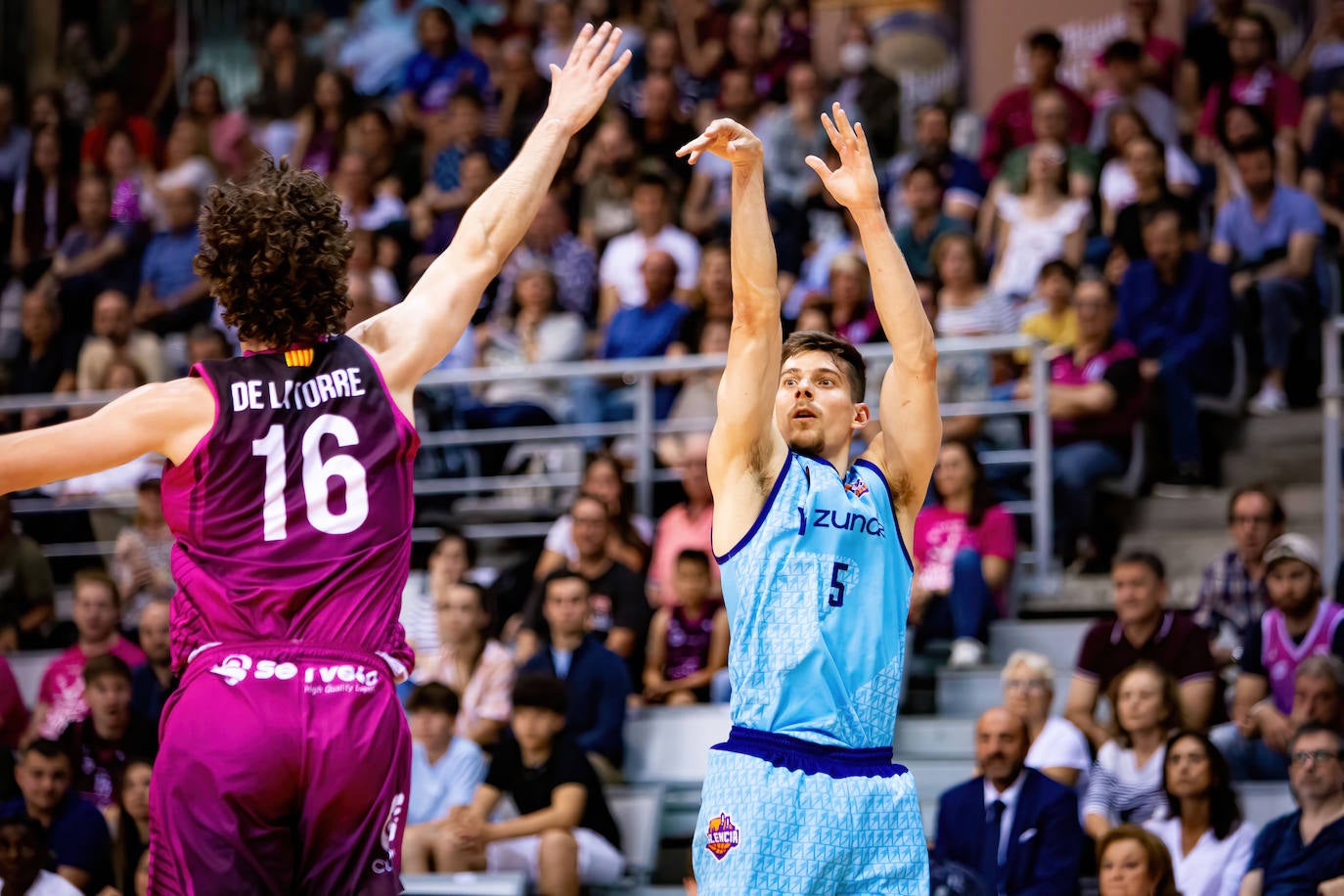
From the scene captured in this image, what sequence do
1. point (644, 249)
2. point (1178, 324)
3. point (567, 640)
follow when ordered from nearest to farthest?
point (567, 640), point (1178, 324), point (644, 249)

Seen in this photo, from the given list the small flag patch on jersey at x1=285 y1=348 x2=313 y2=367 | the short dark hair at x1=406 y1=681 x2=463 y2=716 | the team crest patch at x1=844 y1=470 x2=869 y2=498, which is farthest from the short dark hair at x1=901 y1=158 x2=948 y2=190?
the small flag patch on jersey at x1=285 y1=348 x2=313 y2=367

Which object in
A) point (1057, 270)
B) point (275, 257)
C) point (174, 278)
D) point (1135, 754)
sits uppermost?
point (174, 278)

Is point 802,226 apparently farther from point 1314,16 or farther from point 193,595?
point 193,595

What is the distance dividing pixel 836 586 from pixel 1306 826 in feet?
13.2

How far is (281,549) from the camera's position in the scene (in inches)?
166

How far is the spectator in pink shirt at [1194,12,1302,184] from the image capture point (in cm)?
1348

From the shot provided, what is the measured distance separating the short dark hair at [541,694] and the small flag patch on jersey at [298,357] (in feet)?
17.0

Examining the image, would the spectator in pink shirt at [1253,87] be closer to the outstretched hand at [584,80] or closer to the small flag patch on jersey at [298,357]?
the outstretched hand at [584,80]

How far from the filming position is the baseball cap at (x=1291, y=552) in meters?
9.11

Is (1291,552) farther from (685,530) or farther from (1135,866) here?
(685,530)

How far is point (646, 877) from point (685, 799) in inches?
22.2

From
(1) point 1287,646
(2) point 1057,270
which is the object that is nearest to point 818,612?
(1) point 1287,646

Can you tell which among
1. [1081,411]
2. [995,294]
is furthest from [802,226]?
[1081,411]

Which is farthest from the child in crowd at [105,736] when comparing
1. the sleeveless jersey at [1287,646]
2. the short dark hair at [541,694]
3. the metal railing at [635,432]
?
the sleeveless jersey at [1287,646]
